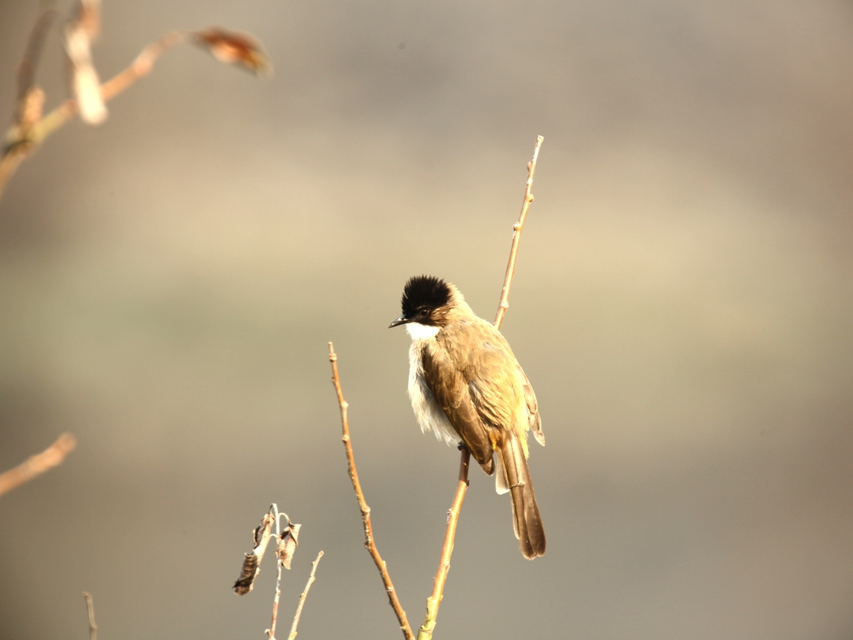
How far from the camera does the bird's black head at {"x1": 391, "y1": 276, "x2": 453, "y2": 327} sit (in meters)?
3.07

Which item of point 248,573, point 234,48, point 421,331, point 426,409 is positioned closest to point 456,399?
point 426,409

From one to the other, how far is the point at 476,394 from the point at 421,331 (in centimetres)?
43

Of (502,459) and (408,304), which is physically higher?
(408,304)

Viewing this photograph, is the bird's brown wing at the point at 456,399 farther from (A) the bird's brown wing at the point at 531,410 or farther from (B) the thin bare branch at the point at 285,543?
(B) the thin bare branch at the point at 285,543

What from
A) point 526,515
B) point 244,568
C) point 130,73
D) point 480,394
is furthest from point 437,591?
point 130,73

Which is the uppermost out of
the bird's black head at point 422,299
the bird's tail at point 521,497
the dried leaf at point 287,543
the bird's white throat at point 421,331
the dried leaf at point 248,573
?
the bird's black head at point 422,299

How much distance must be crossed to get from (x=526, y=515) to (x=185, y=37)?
7.47 ft

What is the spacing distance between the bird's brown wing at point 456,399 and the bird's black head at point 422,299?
173mm

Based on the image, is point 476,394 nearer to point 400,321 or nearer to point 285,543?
point 400,321

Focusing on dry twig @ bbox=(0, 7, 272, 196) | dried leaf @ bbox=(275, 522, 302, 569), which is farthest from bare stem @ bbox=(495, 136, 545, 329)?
dry twig @ bbox=(0, 7, 272, 196)

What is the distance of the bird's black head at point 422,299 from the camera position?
3.07m

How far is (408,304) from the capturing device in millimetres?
3102

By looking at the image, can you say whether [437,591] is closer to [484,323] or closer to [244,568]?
[244,568]

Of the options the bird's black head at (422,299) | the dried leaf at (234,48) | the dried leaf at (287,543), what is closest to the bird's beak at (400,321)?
the bird's black head at (422,299)
